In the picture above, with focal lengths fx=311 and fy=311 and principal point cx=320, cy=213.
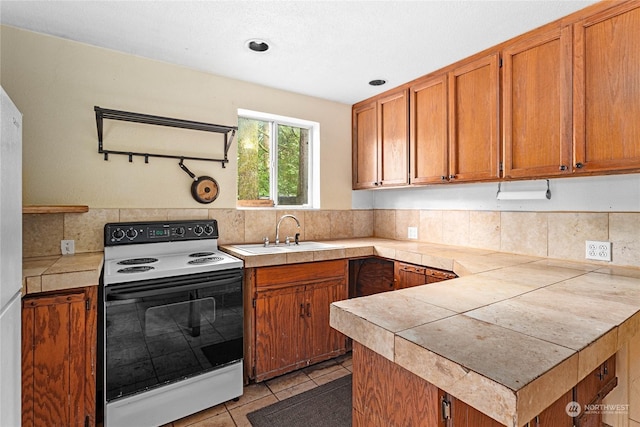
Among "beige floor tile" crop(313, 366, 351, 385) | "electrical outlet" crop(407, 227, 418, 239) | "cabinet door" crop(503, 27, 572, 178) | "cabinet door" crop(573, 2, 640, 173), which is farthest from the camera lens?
"electrical outlet" crop(407, 227, 418, 239)

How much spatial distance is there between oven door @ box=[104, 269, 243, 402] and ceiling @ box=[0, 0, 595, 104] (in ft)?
4.86

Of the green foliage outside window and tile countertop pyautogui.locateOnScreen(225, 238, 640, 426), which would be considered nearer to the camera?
tile countertop pyautogui.locateOnScreen(225, 238, 640, 426)

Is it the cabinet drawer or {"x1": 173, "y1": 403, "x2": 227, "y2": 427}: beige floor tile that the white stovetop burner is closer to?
the cabinet drawer

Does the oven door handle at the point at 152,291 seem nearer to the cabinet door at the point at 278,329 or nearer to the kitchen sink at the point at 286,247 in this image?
the cabinet door at the point at 278,329

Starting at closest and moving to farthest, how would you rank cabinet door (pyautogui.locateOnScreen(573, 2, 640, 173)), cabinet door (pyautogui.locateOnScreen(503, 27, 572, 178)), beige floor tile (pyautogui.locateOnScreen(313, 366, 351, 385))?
cabinet door (pyautogui.locateOnScreen(573, 2, 640, 173)) < cabinet door (pyautogui.locateOnScreen(503, 27, 572, 178)) < beige floor tile (pyautogui.locateOnScreen(313, 366, 351, 385))

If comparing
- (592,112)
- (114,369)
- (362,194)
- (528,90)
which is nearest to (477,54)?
(528,90)

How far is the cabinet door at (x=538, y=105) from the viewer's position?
5.68 ft

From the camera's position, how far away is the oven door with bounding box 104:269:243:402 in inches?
63.4

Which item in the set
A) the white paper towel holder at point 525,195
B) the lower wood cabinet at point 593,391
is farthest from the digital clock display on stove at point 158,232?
the white paper towel holder at point 525,195

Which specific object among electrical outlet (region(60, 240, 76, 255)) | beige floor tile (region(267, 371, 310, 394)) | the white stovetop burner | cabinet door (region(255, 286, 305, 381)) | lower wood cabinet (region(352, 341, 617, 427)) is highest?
electrical outlet (region(60, 240, 76, 255))

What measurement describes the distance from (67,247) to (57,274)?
636 millimetres

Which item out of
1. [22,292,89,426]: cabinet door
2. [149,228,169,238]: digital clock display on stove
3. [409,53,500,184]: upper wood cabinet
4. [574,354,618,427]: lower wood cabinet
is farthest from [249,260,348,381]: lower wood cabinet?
[574,354,618,427]: lower wood cabinet

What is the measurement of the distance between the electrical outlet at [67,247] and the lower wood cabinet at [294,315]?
3.86ft

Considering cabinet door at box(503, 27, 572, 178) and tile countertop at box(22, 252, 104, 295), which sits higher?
cabinet door at box(503, 27, 572, 178)
